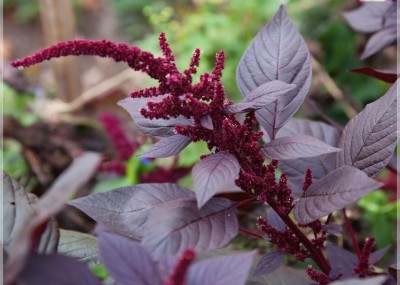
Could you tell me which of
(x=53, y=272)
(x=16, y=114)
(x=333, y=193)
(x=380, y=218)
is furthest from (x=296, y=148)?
(x=16, y=114)

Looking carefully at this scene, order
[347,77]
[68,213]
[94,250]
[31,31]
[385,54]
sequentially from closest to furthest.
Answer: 1. [94,250]
2. [68,213]
3. [347,77]
4. [385,54]
5. [31,31]

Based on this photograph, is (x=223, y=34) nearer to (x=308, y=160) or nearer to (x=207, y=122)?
(x=308, y=160)

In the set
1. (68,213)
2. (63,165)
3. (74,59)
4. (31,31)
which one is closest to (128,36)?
(31,31)

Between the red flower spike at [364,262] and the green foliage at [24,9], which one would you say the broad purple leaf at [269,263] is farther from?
the green foliage at [24,9]

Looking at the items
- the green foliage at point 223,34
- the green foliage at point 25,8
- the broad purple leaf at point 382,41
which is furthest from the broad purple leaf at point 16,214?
the green foliage at point 25,8

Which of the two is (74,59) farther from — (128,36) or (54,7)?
(128,36)

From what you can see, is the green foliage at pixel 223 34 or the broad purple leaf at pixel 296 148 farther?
the green foliage at pixel 223 34
